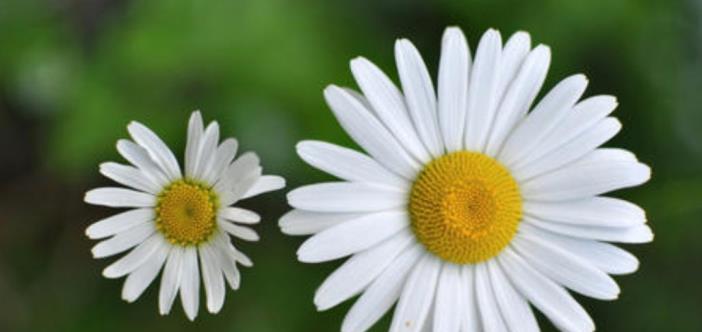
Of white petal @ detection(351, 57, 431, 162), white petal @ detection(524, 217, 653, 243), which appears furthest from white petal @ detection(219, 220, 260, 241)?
white petal @ detection(524, 217, 653, 243)

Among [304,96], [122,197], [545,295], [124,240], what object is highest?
[304,96]

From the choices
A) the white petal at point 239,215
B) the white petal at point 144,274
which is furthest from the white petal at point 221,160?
the white petal at point 144,274

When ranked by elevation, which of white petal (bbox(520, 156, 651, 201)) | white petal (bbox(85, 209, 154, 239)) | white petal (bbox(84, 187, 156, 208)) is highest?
white petal (bbox(84, 187, 156, 208))

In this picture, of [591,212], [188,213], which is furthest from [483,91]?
[188,213]

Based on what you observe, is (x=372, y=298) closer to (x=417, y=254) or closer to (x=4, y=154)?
(x=417, y=254)

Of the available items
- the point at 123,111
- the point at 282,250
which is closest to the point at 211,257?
the point at 282,250

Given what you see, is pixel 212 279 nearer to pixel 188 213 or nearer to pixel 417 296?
pixel 188 213

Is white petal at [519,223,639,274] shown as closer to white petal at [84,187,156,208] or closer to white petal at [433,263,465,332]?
white petal at [433,263,465,332]
